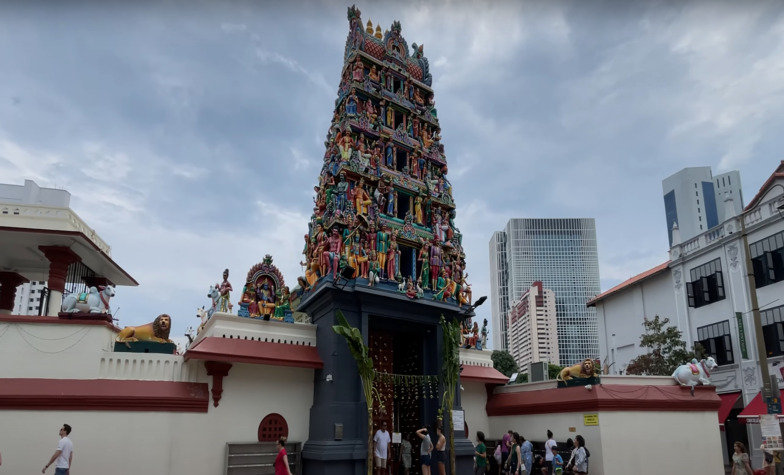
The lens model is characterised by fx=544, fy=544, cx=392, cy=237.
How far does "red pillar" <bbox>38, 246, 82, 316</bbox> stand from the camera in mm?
14883

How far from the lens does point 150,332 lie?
14.6 meters

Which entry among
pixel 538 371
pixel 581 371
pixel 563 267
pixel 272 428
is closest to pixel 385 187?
pixel 272 428

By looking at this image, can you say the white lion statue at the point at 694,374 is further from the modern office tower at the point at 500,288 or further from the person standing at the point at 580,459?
the modern office tower at the point at 500,288

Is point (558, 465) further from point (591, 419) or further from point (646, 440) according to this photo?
point (646, 440)

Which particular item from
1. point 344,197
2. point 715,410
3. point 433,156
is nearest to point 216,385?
point 344,197

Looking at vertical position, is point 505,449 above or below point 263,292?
below

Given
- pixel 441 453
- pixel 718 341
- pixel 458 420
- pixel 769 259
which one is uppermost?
pixel 769 259

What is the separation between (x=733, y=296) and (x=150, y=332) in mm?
24119

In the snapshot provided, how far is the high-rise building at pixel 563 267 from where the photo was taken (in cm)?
10706

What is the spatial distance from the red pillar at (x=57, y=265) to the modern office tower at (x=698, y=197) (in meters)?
102

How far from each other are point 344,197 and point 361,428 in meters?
6.75

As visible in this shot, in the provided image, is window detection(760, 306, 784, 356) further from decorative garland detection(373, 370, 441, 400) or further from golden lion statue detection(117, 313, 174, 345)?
golden lion statue detection(117, 313, 174, 345)

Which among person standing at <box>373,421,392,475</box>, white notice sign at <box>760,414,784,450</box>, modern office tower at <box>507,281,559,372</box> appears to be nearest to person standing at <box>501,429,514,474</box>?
person standing at <box>373,421,392,475</box>

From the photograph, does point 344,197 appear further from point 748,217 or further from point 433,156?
point 748,217
